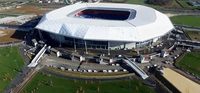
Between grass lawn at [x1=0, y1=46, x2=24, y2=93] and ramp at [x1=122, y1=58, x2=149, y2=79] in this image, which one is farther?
ramp at [x1=122, y1=58, x2=149, y2=79]

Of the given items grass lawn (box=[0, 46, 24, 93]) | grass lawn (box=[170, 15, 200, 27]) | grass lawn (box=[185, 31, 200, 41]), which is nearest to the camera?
grass lawn (box=[0, 46, 24, 93])

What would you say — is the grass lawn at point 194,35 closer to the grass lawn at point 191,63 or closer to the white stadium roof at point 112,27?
the white stadium roof at point 112,27

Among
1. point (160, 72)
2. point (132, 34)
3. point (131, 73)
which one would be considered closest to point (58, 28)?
point (132, 34)

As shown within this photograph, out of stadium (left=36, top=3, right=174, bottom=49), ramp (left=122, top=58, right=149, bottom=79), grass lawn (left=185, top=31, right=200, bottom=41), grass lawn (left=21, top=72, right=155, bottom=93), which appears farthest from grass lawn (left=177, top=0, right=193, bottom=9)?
grass lawn (left=21, top=72, right=155, bottom=93)

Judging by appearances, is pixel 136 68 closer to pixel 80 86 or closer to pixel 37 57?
pixel 80 86

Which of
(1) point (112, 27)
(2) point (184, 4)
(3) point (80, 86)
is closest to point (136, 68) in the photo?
(3) point (80, 86)

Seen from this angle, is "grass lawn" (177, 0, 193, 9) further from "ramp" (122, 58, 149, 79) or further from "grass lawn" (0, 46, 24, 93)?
"grass lawn" (0, 46, 24, 93)
